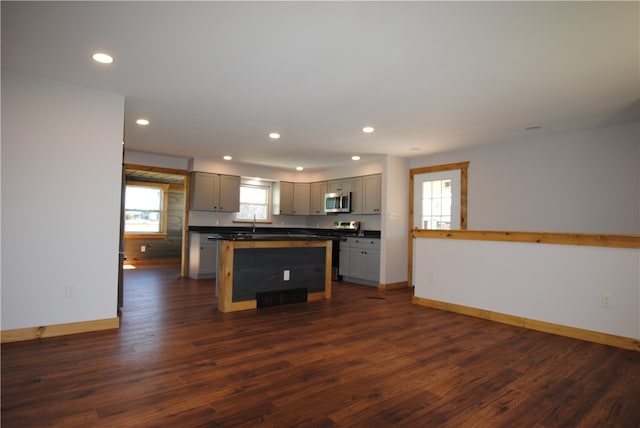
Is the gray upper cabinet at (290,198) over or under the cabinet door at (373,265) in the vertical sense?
over

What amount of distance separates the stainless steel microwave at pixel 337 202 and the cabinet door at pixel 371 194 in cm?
40

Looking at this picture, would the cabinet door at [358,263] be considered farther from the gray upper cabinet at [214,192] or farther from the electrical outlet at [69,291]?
the electrical outlet at [69,291]

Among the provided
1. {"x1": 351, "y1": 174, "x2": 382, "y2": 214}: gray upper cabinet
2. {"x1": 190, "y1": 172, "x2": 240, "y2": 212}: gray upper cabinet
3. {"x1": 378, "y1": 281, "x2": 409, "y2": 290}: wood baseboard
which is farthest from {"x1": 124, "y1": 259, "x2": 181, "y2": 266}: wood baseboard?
{"x1": 378, "y1": 281, "x2": 409, "y2": 290}: wood baseboard

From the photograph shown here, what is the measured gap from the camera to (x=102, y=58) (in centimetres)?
290

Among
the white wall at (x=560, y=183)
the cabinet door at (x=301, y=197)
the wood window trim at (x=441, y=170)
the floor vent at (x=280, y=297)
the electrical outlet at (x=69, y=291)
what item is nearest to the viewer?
the electrical outlet at (x=69, y=291)

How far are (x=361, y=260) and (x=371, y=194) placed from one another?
128 centimetres

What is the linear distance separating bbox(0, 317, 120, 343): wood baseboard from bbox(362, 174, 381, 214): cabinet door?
4626 mm

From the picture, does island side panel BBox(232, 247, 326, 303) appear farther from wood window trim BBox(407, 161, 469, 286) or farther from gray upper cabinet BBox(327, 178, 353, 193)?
gray upper cabinet BBox(327, 178, 353, 193)

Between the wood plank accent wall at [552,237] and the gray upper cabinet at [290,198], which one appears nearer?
the wood plank accent wall at [552,237]

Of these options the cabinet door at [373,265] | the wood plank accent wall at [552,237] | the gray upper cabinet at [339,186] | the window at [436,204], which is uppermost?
the gray upper cabinet at [339,186]

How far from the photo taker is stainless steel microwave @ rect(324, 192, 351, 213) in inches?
292

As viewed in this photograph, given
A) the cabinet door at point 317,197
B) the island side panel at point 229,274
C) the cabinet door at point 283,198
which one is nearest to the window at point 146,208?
the cabinet door at point 283,198

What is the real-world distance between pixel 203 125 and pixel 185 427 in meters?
3.80

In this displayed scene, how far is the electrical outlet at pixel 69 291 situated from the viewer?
11.2ft
